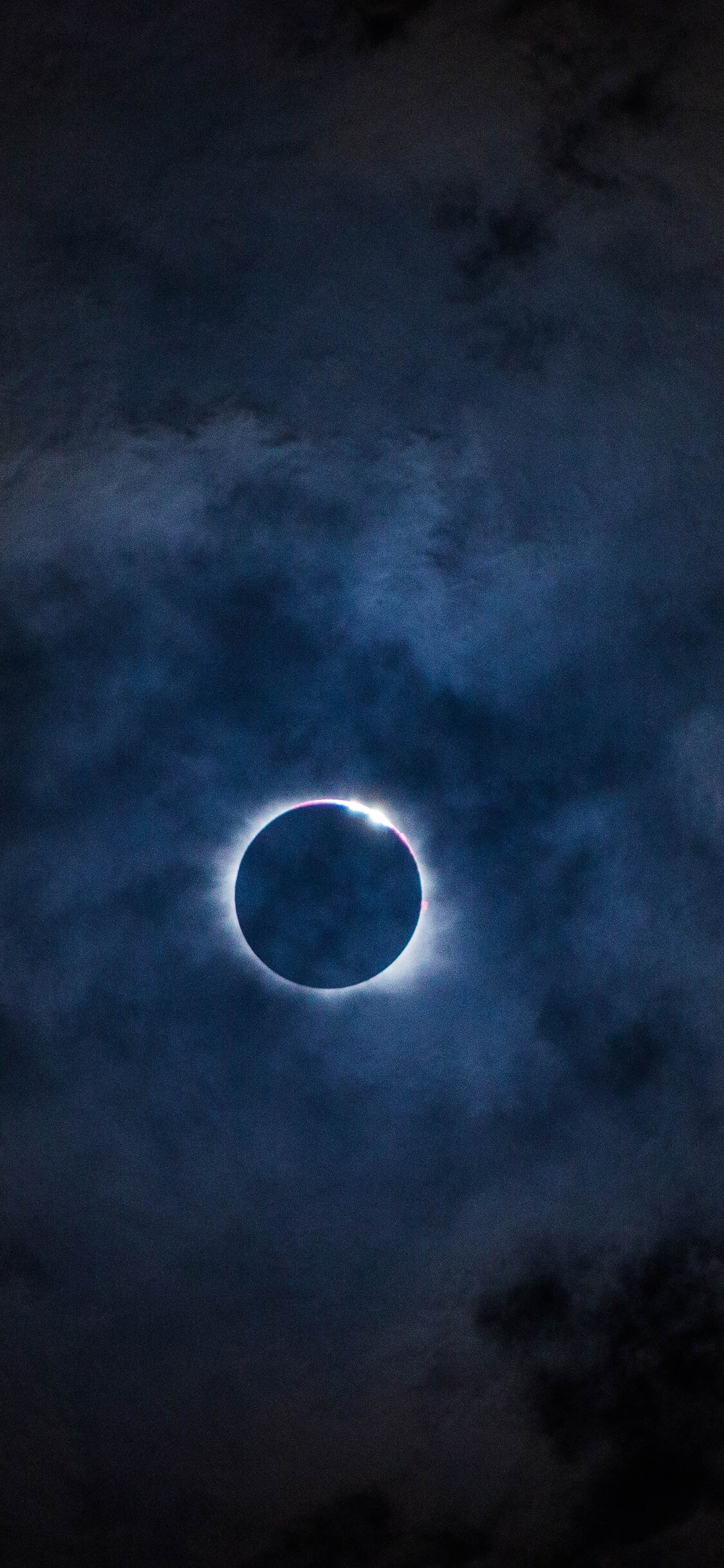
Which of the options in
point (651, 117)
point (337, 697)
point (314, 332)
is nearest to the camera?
point (651, 117)

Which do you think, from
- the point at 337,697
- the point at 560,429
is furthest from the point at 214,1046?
the point at 560,429

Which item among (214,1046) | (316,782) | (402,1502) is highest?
(316,782)

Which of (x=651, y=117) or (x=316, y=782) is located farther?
(x=316, y=782)

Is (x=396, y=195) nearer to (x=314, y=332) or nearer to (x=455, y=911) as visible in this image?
(x=314, y=332)

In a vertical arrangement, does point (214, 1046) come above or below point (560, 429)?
below
